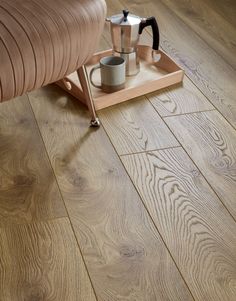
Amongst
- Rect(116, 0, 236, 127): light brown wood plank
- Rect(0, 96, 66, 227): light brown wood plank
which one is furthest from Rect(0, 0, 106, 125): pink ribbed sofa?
Rect(116, 0, 236, 127): light brown wood plank

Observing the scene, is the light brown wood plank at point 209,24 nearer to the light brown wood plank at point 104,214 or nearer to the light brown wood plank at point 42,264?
the light brown wood plank at point 104,214

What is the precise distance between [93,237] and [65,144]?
1.42 feet

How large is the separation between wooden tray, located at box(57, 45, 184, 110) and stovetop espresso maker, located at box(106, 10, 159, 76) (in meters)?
0.07

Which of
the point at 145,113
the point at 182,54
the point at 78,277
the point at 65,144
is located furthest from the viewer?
the point at 182,54

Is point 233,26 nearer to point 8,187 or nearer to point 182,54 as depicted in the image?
point 182,54

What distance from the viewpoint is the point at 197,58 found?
2.25 m

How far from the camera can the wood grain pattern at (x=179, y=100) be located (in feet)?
6.34

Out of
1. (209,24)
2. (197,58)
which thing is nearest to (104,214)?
(197,58)

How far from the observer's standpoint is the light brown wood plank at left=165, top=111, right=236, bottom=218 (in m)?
1.58

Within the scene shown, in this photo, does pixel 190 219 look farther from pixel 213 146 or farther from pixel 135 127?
pixel 135 127

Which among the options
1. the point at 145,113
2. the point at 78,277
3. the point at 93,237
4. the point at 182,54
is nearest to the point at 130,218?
the point at 93,237

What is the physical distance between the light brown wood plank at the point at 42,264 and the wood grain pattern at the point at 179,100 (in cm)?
67

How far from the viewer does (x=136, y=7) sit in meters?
2.67

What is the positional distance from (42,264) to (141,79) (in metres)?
0.95
